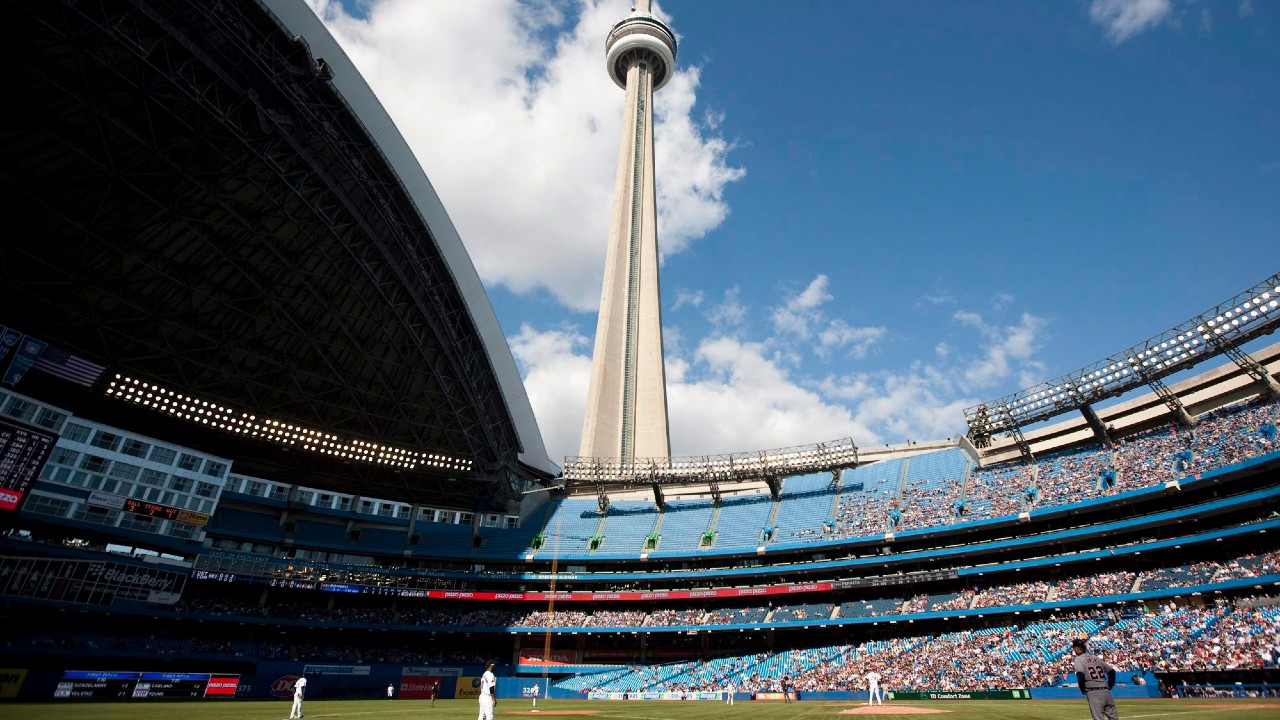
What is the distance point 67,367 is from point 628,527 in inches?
1881

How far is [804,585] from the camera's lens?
56781 mm

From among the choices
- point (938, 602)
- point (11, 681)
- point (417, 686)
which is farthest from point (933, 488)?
point (11, 681)

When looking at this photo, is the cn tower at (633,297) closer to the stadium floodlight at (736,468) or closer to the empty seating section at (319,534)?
the stadium floodlight at (736,468)

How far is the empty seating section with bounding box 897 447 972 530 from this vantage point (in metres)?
55.9

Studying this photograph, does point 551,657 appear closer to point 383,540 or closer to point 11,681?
point 383,540

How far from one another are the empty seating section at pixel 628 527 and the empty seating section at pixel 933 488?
82.0ft

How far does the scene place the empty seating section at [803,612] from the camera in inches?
2168

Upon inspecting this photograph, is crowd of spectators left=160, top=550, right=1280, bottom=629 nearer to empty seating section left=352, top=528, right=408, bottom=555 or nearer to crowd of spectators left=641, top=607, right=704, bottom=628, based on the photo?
crowd of spectators left=641, top=607, right=704, bottom=628

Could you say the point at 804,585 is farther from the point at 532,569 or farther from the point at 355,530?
the point at 355,530

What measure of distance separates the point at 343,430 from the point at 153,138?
29.2 m

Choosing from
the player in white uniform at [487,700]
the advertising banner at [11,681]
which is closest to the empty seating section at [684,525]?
the advertising banner at [11,681]

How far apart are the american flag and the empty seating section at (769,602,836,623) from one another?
52.7 metres

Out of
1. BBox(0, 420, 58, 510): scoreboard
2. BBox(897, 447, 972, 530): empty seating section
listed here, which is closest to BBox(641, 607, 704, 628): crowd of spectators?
BBox(897, 447, 972, 530): empty seating section

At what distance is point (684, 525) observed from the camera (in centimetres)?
6856
